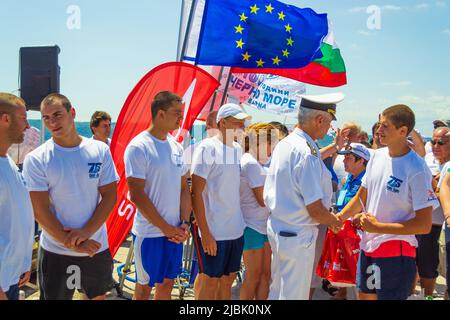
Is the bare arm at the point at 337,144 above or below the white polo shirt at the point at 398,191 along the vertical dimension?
above

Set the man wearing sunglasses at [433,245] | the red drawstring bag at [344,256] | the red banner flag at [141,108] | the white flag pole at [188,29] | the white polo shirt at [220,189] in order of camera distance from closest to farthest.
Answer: the white polo shirt at [220,189], the red drawstring bag at [344,256], the red banner flag at [141,108], the man wearing sunglasses at [433,245], the white flag pole at [188,29]

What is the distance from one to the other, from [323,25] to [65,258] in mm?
5950

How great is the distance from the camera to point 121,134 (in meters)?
4.55

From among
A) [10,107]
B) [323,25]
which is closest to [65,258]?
[10,107]

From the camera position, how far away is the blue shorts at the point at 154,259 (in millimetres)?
3318

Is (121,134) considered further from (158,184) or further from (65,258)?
(65,258)

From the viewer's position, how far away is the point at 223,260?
3.66m

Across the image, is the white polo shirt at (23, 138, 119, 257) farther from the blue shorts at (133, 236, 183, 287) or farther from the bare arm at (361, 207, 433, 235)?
the bare arm at (361, 207, 433, 235)

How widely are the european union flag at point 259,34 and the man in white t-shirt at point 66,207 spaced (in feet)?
8.87

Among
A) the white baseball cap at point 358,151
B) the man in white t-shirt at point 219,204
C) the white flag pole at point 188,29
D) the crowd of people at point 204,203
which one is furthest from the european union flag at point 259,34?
the crowd of people at point 204,203

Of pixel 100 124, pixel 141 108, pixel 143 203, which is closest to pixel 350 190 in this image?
pixel 143 203

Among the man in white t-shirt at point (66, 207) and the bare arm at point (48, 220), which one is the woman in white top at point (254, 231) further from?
the bare arm at point (48, 220)

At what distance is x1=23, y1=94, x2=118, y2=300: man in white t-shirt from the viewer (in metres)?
2.97
